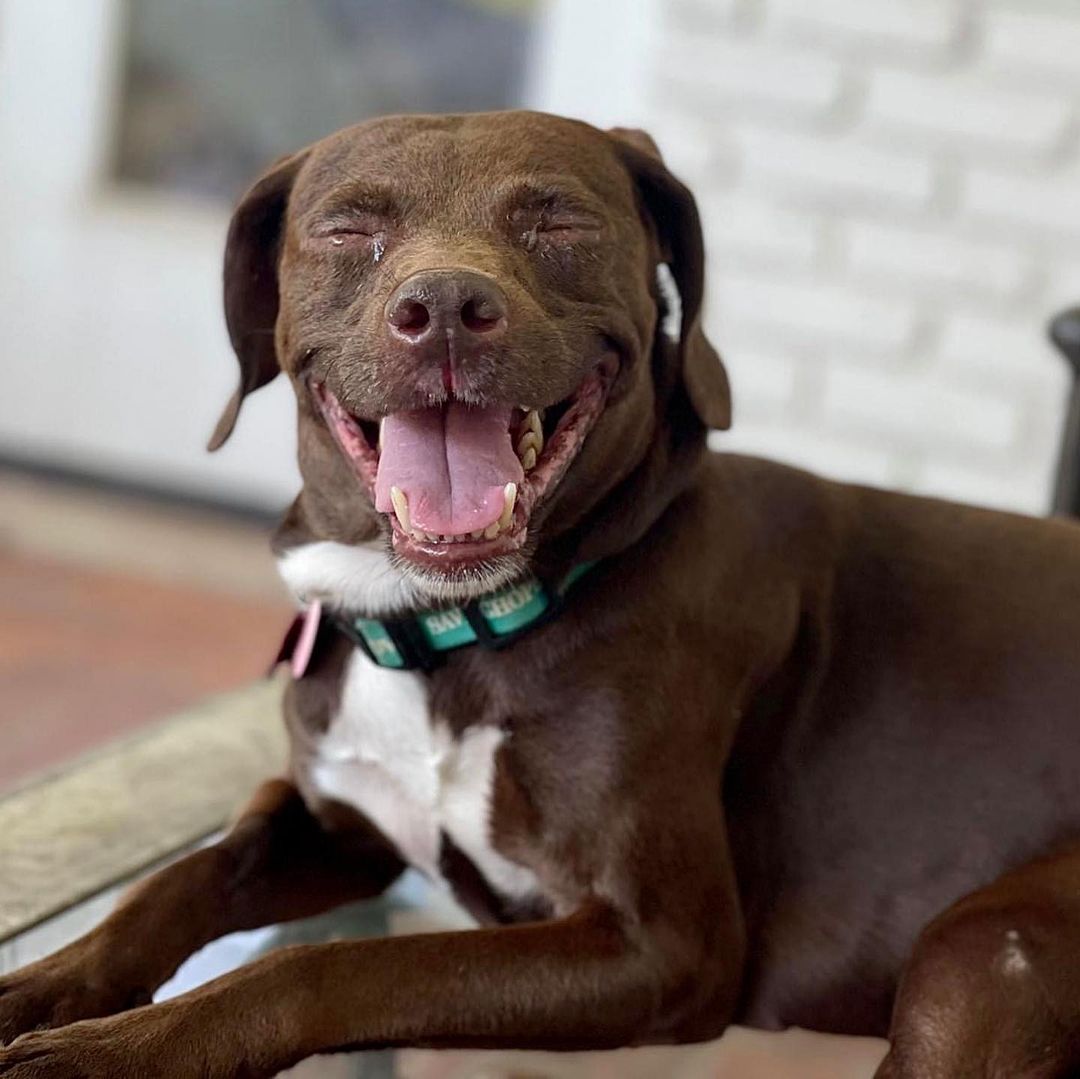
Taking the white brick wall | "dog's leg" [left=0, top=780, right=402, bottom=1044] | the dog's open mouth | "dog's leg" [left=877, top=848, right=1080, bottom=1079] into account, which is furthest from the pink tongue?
Answer: the white brick wall

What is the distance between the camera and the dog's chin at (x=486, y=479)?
1.18 m

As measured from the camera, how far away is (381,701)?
1.36 meters

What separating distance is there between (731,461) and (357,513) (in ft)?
1.13

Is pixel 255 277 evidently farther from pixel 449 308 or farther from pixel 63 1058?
pixel 63 1058

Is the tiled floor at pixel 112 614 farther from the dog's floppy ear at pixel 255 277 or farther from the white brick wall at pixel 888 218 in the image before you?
the dog's floppy ear at pixel 255 277

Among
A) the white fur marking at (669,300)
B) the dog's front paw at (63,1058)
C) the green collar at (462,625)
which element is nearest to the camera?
the dog's front paw at (63,1058)

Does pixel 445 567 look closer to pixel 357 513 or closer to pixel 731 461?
pixel 357 513

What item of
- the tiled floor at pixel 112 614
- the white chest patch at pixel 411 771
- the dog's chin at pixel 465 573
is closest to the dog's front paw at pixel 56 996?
the white chest patch at pixel 411 771

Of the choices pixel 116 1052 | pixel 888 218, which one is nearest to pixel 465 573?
pixel 116 1052

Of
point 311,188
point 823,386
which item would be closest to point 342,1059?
point 311,188

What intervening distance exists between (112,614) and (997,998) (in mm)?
2578

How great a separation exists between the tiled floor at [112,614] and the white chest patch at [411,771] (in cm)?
145

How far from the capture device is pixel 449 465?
1197 millimetres

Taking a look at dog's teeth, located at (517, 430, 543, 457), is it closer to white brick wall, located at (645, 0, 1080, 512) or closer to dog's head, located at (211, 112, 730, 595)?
dog's head, located at (211, 112, 730, 595)
